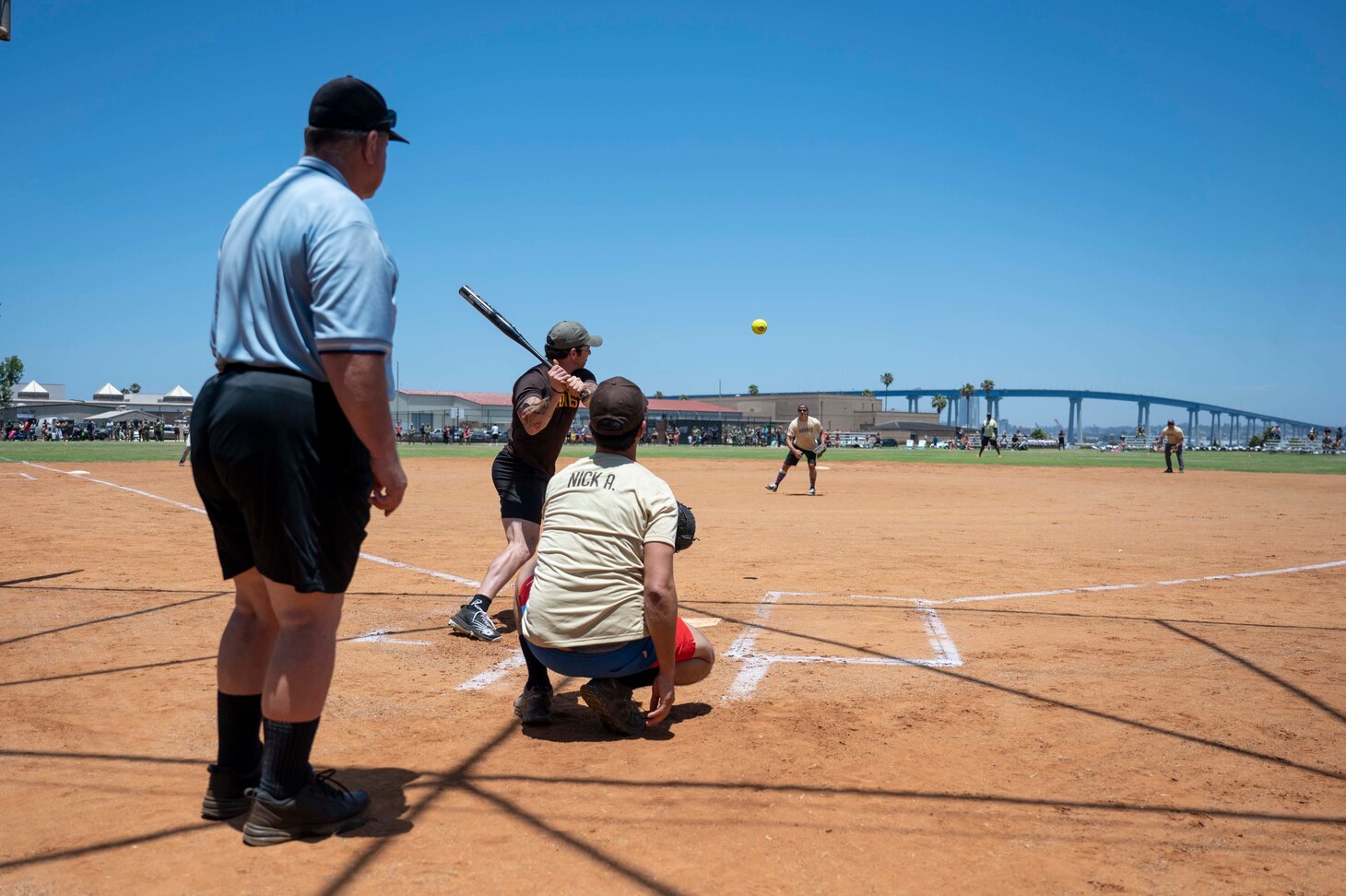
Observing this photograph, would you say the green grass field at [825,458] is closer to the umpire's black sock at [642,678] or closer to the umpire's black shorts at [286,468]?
the umpire's black sock at [642,678]

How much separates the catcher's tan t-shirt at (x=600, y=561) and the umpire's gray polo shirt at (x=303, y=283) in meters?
1.08

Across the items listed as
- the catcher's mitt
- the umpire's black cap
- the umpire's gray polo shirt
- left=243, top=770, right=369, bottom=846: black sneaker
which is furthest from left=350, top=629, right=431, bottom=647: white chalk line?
the umpire's black cap

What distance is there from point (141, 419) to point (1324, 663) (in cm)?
9805

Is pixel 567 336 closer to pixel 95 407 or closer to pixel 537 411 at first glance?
pixel 537 411

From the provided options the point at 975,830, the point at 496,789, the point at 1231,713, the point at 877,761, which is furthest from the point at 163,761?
the point at 1231,713

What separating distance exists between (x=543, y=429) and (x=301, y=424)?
9.46ft

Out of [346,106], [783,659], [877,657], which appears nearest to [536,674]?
[783,659]

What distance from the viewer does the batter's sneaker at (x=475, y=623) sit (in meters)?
5.36

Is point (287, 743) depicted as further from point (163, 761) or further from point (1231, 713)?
point (1231, 713)

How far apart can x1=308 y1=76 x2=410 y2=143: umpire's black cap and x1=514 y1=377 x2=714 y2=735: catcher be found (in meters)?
1.30

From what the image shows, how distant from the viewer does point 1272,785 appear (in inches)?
124

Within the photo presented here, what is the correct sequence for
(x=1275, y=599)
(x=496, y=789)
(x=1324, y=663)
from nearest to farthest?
(x=496, y=789)
(x=1324, y=663)
(x=1275, y=599)

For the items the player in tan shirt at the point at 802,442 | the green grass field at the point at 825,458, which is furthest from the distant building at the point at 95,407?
the player in tan shirt at the point at 802,442

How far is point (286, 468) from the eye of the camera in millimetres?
2512
